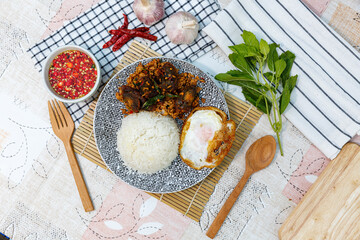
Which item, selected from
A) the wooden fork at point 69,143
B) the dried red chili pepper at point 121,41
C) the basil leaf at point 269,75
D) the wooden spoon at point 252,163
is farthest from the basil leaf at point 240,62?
the wooden fork at point 69,143

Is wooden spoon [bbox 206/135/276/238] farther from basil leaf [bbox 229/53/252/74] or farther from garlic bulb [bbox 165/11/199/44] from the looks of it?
garlic bulb [bbox 165/11/199/44]

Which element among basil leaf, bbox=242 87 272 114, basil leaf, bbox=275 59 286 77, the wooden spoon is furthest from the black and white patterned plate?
basil leaf, bbox=275 59 286 77

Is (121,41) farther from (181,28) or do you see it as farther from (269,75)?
(269,75)

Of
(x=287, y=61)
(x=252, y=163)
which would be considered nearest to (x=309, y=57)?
(x=287, y=61)

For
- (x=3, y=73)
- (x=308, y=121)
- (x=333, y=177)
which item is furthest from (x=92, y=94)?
(x=333, y=177)

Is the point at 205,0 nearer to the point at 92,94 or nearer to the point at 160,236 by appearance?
the point at 92,94

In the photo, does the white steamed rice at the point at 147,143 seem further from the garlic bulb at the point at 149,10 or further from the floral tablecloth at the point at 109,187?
the garlic bulb at the point at 149,10

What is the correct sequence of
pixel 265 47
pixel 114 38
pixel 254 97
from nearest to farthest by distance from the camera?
pixel 265 47 → pixel 254 97 → pixel 114 38
